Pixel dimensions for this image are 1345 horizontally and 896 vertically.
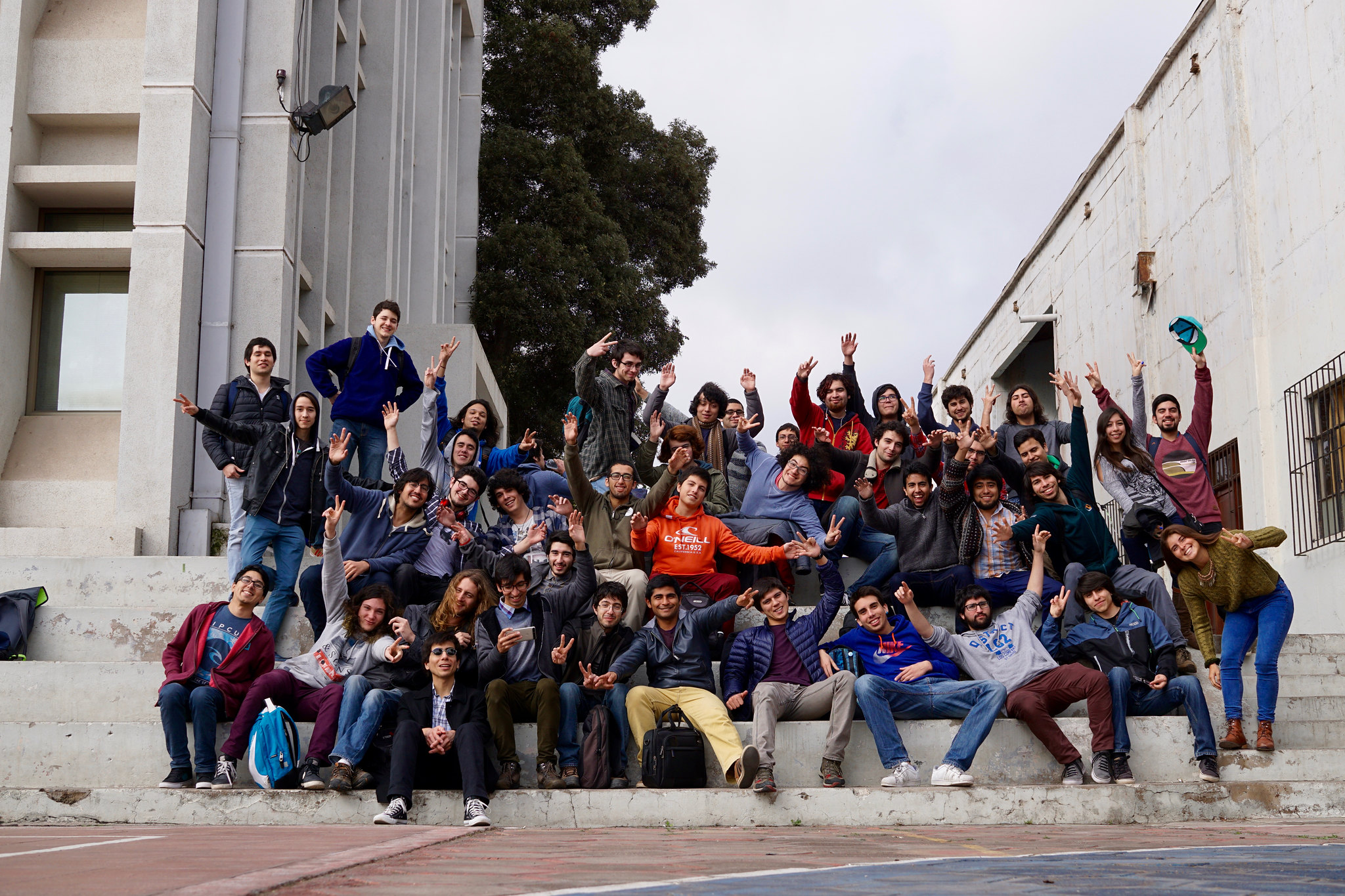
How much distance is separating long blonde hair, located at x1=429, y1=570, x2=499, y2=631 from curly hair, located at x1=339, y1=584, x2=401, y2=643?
0.29 metres

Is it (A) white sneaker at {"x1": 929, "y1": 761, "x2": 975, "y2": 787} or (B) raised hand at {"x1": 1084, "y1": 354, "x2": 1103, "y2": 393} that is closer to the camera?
(A) white sneaker at {"x1": 929, "y1": 761, "x2": 975, "y2": 787}

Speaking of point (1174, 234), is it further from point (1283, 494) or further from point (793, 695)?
point (793, 695)

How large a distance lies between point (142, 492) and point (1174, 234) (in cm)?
1211

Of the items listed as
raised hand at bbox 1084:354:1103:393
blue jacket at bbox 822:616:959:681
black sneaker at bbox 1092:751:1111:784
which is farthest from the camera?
raised hand at bbox 1084:354:1103:393

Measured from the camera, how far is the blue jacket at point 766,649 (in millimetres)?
8031

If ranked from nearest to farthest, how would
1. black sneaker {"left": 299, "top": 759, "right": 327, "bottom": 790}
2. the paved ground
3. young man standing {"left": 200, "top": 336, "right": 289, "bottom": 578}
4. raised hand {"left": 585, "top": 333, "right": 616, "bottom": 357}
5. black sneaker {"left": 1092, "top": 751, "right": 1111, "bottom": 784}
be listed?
the paved ground → black sneaker {"left": 299, "top": 759, "right": 327, "bottom": 790} → black sneaker {"left": 1092, "top": 751, "right": 1111, "bottom": 784} → young man standing {"left": 200, "top": 336, "right": 289, "bottom": 578} → raised hand {"left": 585, "top": 333, "right": 616, "bottom": 357}

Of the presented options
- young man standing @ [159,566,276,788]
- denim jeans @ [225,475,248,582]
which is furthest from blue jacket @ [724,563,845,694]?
denim jeans @ [225,475,248,582]

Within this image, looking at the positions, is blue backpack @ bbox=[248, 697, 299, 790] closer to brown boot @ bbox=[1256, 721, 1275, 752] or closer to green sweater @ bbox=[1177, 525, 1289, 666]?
green sweater @ bbox=[1177, 525, 1289, 666]

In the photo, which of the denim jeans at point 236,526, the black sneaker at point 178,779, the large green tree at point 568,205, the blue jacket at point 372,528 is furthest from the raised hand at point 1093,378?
the large green tree at point 568,205

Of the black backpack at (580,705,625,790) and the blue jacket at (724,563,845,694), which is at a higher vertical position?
the blue jacket at (724,563,845,694)

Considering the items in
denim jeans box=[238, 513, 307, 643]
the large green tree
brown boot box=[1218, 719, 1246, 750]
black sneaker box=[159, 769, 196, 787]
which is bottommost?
black sneaker box=[159, 769, 196, 787]

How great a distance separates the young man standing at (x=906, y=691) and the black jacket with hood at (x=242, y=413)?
4.39 m

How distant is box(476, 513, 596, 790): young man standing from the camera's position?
293 inches

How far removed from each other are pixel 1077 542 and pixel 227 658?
5755 mm
